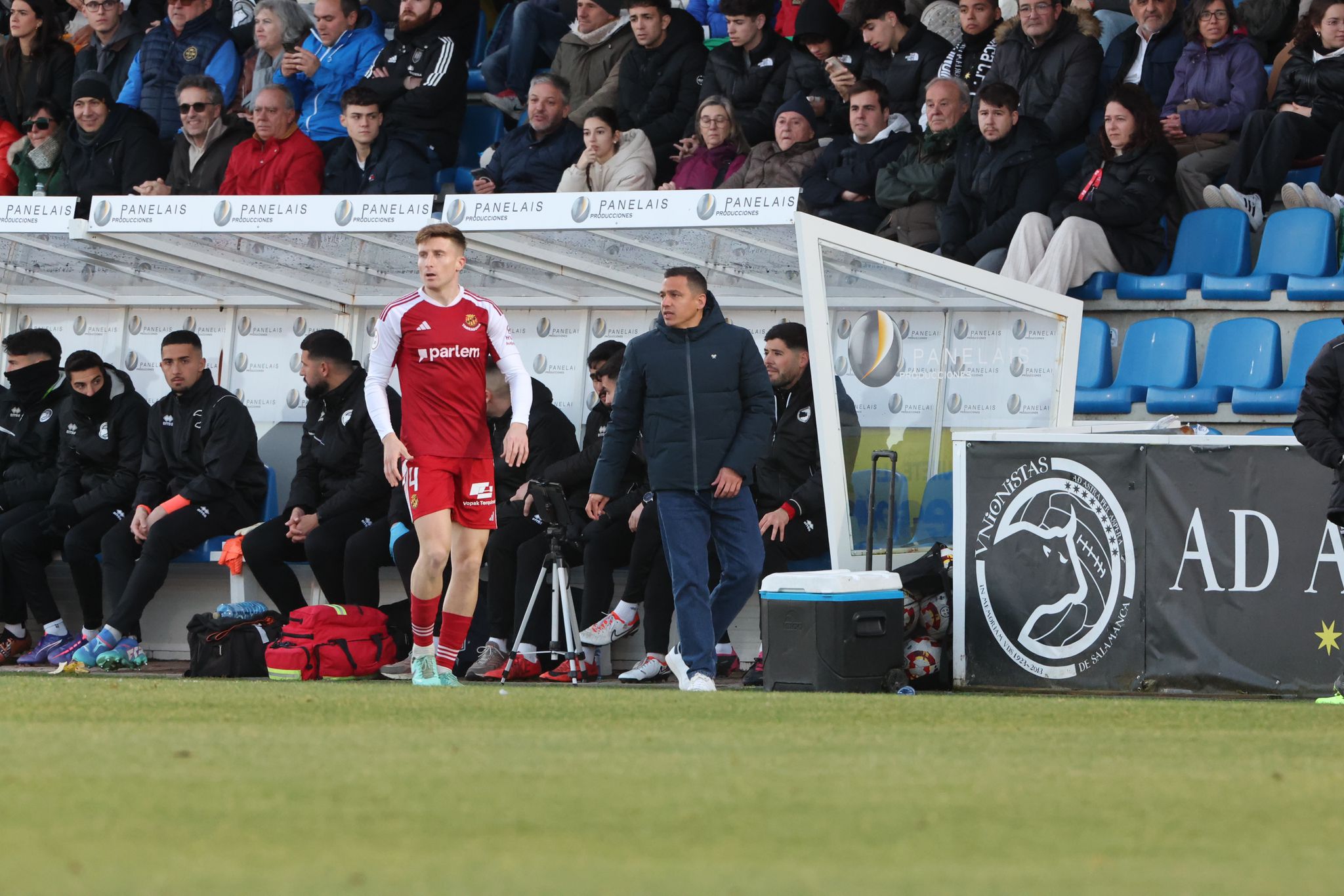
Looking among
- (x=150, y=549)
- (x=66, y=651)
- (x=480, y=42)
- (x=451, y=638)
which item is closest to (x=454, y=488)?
(x=451, y=638)

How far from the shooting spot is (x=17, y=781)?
456cm

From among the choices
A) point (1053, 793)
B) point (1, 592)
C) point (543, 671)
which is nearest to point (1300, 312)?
point (543, 671)

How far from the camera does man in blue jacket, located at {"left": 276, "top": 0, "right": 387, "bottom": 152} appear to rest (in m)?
14.9

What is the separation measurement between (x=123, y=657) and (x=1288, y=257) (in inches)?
302

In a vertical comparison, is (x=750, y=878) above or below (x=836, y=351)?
below

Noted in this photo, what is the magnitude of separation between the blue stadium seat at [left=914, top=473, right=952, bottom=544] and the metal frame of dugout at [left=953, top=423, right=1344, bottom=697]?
0.65 meters

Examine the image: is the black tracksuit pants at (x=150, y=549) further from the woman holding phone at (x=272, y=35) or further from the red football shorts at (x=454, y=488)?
the woman holding phone at (x=272, y=35)

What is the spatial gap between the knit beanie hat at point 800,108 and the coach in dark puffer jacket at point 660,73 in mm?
940

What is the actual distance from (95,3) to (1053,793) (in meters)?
14.2

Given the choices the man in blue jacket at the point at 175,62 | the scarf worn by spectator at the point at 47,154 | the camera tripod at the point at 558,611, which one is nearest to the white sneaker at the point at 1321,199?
the camera tripod at the point at 558,611

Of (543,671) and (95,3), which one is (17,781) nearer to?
(543,671)

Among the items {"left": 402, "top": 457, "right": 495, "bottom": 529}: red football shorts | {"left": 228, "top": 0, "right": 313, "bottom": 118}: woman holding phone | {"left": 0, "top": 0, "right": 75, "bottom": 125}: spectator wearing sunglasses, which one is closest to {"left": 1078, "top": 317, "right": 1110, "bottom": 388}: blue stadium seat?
{"left": 402, "top": 457, "right": 495, "bottom": 529}: red football shorts

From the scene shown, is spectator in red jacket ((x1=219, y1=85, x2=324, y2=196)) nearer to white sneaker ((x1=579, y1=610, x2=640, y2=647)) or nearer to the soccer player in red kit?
white sneaker ((x1=579, y1=610, x2=640, y2=647))

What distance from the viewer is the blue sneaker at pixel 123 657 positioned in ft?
37.2
